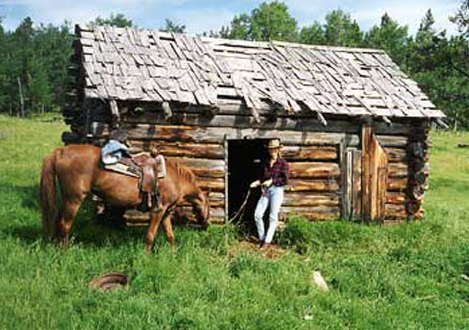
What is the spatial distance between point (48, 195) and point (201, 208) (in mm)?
2610

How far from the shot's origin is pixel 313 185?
11016 millimetres

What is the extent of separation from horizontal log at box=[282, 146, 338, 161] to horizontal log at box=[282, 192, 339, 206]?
2.54ft

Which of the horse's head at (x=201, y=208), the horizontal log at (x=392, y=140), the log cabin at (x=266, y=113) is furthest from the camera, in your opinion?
the horizontal log at (x=392, y=140)

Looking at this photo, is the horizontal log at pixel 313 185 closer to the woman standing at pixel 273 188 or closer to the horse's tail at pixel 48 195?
the woman standing at pixel 273 188

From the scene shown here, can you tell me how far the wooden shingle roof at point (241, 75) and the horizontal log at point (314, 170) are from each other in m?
1.18

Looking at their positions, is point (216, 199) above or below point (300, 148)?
below

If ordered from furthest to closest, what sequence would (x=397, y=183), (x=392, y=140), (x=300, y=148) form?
(x=397, y=183) < (x=392, y=140) < (x=300, y=148)

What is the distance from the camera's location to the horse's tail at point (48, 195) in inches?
309

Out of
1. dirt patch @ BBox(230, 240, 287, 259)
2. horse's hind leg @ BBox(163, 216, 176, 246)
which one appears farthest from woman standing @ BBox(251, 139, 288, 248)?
horse's hind leg @ BBox(163, 216, 176, 246)

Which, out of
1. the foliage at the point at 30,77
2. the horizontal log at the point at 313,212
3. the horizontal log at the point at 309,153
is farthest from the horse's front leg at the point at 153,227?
the foliage at the point at 30,77

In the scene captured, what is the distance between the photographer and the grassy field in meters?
5.91

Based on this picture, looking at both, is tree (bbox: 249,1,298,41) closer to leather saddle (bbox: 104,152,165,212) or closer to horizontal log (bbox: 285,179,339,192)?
horizontal log (bbox: 285,179,339,192)

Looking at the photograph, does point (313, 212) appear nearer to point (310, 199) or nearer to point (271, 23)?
point (310, 199)

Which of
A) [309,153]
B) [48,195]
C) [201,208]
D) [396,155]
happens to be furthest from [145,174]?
[396,155]
